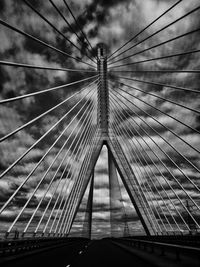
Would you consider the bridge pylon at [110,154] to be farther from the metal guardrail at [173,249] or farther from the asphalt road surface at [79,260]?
the asphalt road surface at [79,260]

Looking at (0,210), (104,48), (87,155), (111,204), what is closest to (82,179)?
(87,155)

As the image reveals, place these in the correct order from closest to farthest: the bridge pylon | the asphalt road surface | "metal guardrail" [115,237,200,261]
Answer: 1. "metal guardrail" [115,237,200,261]
2. the asphalt road surface
3. the bridge pylon

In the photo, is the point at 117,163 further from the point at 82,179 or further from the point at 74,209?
the point at 74,209

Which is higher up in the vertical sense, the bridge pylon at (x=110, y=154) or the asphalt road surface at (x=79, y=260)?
the bridge pylon at (x=110, y=154)

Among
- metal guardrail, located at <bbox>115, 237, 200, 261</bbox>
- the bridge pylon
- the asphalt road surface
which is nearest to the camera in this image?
metal guardrail, located at <bbox>115, 237, 200, 261</bbox>

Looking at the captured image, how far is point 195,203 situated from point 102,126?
67.5 ft

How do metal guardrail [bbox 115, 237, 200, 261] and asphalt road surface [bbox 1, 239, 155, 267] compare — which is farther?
asphalt road surface [bbox 1, 239, 155, 267]

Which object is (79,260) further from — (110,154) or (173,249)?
(110,154)

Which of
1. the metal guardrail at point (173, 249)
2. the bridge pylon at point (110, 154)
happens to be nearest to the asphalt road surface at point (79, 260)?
the metal guardrail at point (173, 249)

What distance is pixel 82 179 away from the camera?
3378cm

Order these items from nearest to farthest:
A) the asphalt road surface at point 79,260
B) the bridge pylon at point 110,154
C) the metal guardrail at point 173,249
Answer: the metal guardrail at point 173,249 < the asphalt road surface at point 79,260 < the bridge pylon at point 110,154

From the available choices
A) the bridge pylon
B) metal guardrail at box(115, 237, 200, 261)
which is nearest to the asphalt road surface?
metal guardrail at box(115, 237, 200, 261)

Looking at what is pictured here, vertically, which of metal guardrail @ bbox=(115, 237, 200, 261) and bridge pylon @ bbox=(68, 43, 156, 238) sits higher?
bridge pylon @ bbox=(68, 43, 156, 238)

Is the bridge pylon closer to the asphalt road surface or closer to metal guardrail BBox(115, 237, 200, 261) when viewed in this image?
metal guardrail BBox(115, 237, 200, 261)
